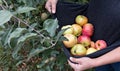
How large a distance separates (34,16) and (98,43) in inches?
28.2

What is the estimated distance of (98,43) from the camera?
70.4 inches

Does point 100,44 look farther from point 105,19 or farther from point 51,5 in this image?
point 51,5

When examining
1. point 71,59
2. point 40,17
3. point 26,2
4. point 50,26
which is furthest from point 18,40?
point 40,17

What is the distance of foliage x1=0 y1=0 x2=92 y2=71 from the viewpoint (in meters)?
1.30

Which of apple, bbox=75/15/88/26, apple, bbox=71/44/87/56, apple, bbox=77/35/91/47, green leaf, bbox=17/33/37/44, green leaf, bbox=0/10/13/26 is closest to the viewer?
green leaf, bbox=0/10/13/26

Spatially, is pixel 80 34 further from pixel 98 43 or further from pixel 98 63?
pixel 98 63

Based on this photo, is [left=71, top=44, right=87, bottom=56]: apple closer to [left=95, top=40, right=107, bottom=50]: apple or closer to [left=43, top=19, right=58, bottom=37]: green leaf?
[left=95, top=40, right=107, bottom=50]: apple

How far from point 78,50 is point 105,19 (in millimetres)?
235

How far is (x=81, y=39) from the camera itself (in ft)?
6.25

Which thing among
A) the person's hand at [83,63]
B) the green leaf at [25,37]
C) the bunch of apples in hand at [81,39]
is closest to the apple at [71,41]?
the bunch of apples in hand at [81,39]

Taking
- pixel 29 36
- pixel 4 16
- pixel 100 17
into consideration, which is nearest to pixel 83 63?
pixel 100 17

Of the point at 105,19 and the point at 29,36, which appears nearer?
the point at 29,36

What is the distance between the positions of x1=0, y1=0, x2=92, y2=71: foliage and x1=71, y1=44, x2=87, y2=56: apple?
9cm

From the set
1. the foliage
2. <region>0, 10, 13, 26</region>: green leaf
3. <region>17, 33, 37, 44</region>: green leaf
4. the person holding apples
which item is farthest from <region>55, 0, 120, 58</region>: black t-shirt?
<region>0, 10, 13, 26</region>: green leaf
